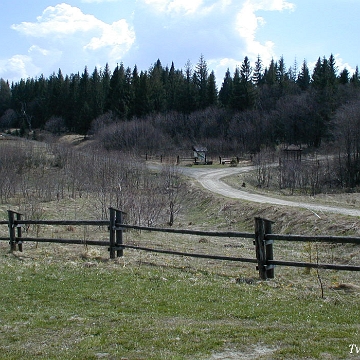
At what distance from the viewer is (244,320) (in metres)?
7.12

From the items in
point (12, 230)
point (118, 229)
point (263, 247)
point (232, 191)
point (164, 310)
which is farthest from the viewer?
point (232, 191)

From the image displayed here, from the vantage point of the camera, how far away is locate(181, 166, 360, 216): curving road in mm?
26047

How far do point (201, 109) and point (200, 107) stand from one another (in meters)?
1.16

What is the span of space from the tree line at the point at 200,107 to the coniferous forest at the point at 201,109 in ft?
0.60

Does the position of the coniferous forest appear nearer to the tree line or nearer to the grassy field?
the tree line

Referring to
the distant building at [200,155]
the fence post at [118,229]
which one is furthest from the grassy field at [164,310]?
the distant building at [200,155]


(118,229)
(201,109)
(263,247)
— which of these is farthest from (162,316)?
(201,109)

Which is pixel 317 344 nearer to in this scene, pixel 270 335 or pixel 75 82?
pixel 270 335

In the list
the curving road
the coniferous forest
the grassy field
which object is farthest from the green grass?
the coniferous forest

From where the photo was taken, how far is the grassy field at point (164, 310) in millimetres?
5824

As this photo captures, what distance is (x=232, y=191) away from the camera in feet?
131

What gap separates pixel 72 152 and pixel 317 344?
5608 cm

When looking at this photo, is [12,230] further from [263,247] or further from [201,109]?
[201,109]

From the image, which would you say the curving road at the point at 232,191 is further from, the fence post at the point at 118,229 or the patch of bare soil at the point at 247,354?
the patch of bare soil at the point at 247,354
